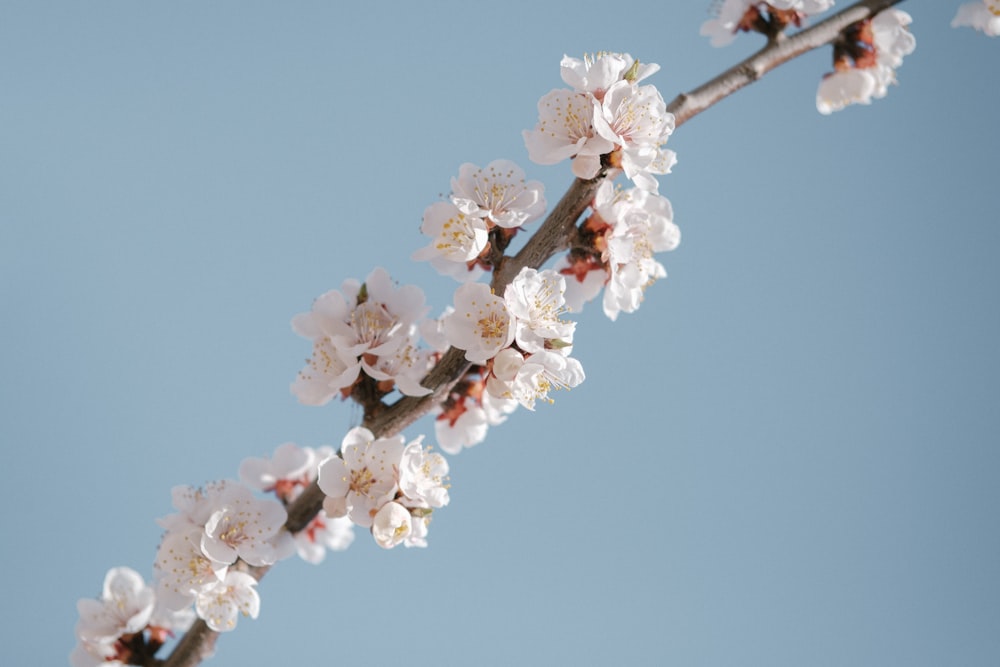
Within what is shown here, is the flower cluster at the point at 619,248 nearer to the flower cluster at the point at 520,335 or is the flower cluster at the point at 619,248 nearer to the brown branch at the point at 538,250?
the brown branch at the point at 538,250

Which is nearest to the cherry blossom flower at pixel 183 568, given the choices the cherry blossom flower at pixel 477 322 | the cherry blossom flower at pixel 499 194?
the cherry blossom flower at pixel 477 322

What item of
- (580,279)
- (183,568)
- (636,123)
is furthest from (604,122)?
(183,568)

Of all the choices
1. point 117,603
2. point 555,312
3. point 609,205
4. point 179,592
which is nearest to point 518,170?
point 609,205

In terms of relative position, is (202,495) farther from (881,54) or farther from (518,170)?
(881,54)

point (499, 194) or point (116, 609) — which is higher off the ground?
point (499, 194)

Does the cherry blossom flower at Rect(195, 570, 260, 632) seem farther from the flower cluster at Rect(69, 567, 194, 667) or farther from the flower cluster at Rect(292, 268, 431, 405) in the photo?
the flower cluster at Rect(292, 268, 431, 405)

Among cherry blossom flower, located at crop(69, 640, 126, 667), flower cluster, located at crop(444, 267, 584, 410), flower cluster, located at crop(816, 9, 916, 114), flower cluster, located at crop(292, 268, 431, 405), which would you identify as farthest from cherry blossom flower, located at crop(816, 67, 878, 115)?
cherry blossom flower, located at crop(69, 640, 126, 667)

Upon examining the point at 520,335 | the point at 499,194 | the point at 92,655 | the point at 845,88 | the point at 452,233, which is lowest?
the point at 92,655

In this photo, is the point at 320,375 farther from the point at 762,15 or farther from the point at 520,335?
the point at 762,15
